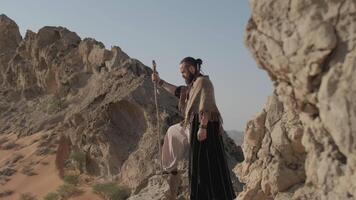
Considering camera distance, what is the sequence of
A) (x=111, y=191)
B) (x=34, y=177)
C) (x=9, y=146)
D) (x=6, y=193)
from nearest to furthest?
(x=111, y=191)
(x=6, y=193)
(x=34, y=177)
(x=9, y=146)

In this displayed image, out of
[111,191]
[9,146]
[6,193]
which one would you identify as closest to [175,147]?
[111,191]

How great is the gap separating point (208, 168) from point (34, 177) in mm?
7800

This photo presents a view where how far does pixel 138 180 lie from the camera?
26.6 feet

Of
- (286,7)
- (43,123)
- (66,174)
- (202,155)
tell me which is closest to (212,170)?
(202,155)

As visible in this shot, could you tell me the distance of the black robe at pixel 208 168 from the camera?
527cm

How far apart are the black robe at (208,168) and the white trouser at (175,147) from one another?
0.74ft

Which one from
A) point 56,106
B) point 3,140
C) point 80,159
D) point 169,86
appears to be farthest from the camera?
point 3,140

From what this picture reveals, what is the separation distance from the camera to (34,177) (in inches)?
476

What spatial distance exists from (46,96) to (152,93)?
11227mm

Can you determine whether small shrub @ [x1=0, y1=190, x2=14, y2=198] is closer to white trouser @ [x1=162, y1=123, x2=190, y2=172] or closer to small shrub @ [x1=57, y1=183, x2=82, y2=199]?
small shrub @ [x1=57, y1=183, x2=82, y2=199]

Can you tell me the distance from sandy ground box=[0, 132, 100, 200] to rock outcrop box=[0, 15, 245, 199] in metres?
0.37

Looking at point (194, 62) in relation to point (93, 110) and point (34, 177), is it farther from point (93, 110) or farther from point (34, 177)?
point (34, 177)

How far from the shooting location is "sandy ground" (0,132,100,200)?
1078 cm

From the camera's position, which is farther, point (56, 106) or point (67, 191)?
point (56, 106)
